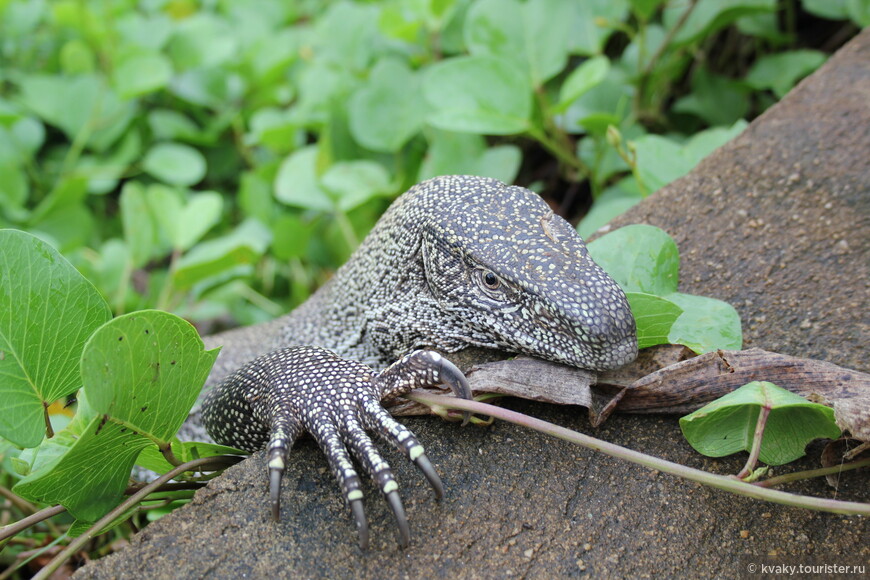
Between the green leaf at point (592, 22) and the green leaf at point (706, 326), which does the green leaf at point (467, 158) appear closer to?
the green leaf at point (592, 22)

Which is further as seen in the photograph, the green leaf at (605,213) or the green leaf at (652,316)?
the green leaf at (605,213)

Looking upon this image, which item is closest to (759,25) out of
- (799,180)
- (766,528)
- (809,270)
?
(799,180)

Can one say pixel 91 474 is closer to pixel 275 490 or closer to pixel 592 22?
pixel 275 490

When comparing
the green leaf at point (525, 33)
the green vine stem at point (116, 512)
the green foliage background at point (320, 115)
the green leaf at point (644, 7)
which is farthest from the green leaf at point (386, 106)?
the green vine stem at point (116, 512)

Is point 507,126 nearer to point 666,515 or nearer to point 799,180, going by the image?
point 799,180

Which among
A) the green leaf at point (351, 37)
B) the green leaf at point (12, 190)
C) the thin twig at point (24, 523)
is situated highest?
the green leaf at point (351, 37)

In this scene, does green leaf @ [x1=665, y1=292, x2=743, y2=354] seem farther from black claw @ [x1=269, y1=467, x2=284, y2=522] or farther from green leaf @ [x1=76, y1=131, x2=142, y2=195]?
green leaf @ [x1=76, y1=131, x2=142, y2=195]
